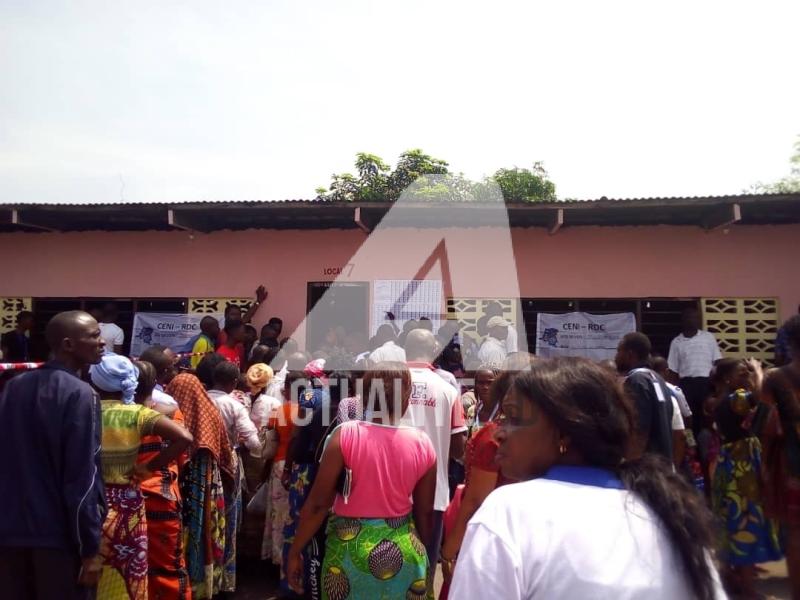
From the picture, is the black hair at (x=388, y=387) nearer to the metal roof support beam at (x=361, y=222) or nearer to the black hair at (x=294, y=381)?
the black hair at (x=294, y=381)

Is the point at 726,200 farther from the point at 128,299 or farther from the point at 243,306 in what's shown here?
the point at 128,299

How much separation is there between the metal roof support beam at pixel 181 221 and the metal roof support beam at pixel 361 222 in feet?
7.59

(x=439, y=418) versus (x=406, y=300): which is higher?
(x=406, y=300)

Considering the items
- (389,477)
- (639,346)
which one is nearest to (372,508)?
(389,477)

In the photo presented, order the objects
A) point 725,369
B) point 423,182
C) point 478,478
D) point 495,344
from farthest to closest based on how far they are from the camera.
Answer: point 423,182, point 495,344, point 725,369, point 478,478

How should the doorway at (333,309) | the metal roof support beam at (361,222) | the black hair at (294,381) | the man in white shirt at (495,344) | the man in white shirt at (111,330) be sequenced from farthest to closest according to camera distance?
the doorway at (333,309)
the man in white shirt at (111,330)
the metal roof support beam at (361,222)
the man in white shirt at (495,344)
the black hair at (294,381)

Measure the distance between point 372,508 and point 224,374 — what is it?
7.49 ft

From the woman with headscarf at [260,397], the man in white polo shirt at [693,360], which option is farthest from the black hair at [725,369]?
the woman with headscarf at [260,397]

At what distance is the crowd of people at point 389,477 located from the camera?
4.07 feet

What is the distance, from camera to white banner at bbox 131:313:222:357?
358 inches

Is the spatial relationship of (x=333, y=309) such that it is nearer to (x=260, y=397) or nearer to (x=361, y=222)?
(x=361, y=222)

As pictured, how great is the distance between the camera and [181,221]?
857cm

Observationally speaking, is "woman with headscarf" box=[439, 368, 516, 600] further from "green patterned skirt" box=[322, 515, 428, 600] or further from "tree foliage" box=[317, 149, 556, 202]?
"tree foliage" box=[317, 149, 556, 202]

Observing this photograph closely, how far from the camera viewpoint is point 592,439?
1.37 m
